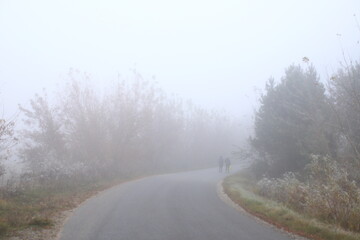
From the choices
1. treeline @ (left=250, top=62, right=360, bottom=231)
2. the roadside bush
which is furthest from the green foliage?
the roadside bush

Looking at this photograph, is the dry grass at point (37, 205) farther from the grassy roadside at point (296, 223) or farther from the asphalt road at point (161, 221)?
the grassy roadside at point (296, 223)

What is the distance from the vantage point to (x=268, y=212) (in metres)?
12.4

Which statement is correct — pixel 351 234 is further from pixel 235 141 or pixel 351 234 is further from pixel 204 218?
pixel 235 141

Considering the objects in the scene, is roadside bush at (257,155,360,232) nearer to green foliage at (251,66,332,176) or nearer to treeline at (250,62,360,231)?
treeline at (250,62,360,231)

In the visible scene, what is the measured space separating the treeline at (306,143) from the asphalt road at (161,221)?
2.79 metres

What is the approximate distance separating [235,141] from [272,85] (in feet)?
181

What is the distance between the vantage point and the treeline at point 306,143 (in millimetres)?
12678

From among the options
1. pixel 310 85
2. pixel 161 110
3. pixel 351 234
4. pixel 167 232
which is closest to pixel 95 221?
pixel 167 232

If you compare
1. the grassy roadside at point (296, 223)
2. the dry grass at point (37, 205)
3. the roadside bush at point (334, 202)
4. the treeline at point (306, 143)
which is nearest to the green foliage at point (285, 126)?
the treeline at point (306, 143)

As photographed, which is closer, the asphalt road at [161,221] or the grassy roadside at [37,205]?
the asphalt road at [161,221]

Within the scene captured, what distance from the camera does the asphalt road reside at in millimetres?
9492

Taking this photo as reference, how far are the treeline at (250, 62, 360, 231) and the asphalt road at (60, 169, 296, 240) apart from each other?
2.79 m

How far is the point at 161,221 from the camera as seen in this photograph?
36.9 feet

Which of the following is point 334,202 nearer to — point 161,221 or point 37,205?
point 161,221
